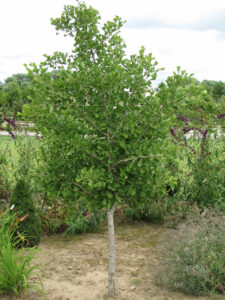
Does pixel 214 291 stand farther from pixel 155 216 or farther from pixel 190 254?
pixel 155 216

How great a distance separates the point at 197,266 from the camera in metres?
3.15

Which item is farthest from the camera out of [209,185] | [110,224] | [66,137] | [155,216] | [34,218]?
[155,216]

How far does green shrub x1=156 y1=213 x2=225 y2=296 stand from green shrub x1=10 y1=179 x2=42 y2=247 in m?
1.77

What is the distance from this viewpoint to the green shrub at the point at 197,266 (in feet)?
10.5

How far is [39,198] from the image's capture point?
518 centimetres

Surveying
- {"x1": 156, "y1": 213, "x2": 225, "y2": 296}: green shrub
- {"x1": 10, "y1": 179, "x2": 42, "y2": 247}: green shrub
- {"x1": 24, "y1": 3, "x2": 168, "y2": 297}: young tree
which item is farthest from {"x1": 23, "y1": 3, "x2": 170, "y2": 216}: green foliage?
{"x1": 10, "y1": 179, "x2": 42, "y2": 247}: green shrub

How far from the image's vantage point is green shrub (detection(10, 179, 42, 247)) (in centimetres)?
432

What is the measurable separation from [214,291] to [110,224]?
3.83 feet

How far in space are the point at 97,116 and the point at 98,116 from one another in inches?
5.4

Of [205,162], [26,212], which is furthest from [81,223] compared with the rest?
[205,162]

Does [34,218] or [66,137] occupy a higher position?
[66,137]

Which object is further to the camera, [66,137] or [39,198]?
[39,198]

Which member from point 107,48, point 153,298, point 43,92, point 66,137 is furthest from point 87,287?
point 107,48

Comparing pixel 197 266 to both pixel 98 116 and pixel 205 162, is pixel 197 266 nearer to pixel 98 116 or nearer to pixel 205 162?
pixel 98 116
